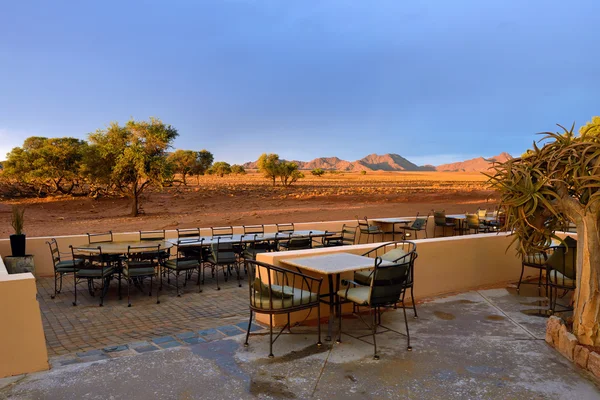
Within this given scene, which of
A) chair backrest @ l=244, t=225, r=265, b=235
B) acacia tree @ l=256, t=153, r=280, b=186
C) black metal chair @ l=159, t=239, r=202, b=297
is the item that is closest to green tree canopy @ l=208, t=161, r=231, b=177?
acacia tree @ l=256, t=153, r=280, b=186

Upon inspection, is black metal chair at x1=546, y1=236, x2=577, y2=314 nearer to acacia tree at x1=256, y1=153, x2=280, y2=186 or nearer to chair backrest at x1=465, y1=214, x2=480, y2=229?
chair backrest at x1=465, y1=214, x2=480, y2=229

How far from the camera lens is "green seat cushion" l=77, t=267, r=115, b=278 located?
6246mm

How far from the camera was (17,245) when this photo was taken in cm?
765

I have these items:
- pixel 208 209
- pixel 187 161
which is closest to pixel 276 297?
pixel 208 209

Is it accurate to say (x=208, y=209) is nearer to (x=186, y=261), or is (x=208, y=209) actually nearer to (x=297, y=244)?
(x=297, y=244)

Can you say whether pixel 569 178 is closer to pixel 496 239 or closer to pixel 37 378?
pixel 496 239

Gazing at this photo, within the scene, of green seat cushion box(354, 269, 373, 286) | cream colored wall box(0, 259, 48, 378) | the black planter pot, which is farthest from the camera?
the black planter pot

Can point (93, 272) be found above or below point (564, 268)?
below

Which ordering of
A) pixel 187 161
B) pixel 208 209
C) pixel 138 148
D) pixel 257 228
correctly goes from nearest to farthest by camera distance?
1. pixel 257 228
2. pixel 138 148
3. pixel 208 209
4. pixel 187 161

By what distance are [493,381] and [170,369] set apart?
8.35 ft

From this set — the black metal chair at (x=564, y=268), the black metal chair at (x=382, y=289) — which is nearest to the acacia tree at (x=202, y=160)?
the black metal chair at (x=564, y=268)

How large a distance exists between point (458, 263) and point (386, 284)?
266 cm

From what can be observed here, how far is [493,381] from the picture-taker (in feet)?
10.7

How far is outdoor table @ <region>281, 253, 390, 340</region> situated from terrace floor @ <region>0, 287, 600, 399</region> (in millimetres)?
442
